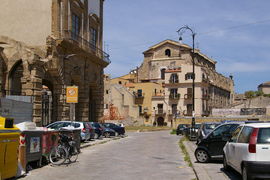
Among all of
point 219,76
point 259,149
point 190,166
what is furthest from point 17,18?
point 219,76

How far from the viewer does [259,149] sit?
9.43m

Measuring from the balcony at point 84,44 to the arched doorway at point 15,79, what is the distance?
175 inches

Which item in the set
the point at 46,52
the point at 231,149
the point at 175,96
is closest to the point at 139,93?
the point at 175,96

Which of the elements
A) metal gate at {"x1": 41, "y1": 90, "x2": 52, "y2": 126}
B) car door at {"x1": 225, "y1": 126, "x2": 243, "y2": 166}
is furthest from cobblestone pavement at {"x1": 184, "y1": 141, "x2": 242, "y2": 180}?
metal gate at {"x1": 41, "y1": 90, "x2": 52, "y2": 126}

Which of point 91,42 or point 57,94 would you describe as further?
point 91,42

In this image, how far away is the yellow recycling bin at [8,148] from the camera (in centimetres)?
1069

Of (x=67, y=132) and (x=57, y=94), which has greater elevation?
(x=57, y=94)

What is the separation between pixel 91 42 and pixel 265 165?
33492mm

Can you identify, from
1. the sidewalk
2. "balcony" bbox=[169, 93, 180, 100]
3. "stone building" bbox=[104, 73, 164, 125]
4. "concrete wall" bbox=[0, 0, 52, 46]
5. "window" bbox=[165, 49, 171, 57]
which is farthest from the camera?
"window" bbox=[165, 49, 171, 57]

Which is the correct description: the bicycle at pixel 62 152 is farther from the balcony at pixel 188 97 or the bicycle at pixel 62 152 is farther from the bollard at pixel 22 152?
the balcony at pixel 188 97

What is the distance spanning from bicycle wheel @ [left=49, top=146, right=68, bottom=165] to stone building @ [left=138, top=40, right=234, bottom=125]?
6338cm

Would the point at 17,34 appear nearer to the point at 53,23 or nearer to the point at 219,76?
the point at 53,23

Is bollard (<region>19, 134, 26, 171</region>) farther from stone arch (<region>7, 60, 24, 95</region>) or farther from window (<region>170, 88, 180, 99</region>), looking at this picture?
window (<region>170, 88, 180, 99</region>)

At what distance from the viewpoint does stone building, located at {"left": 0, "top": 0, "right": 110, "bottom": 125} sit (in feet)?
94.5
